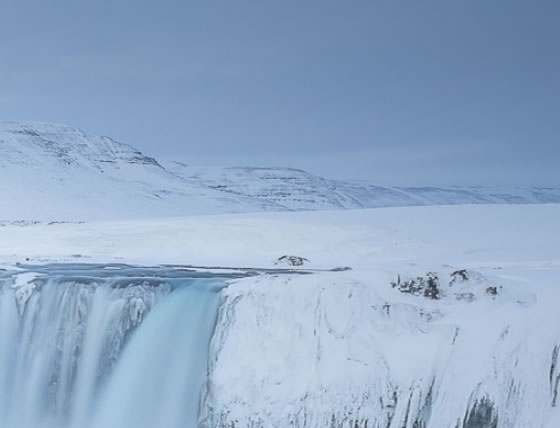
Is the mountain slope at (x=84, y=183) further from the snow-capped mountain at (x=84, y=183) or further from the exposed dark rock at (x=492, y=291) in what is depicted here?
the exposed dark rock at (x=492, y=291)

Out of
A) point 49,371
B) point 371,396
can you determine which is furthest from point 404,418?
point 49,371

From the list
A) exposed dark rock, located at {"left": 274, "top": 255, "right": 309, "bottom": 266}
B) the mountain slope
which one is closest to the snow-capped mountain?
the mountain slope

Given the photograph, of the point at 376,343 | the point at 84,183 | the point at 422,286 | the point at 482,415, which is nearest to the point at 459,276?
the point at 422,286

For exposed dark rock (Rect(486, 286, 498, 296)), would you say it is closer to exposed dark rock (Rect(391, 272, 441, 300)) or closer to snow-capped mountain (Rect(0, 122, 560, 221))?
exposed dark rock (Rect(391, 272, 441, 300))

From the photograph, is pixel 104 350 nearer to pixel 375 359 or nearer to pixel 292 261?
pixel 375 359

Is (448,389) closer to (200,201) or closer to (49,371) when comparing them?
(49,371)

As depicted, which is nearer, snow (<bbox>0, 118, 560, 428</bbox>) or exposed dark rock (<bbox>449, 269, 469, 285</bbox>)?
snow (<bbox>0, 118, 560, 428</bbox>)
